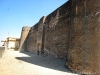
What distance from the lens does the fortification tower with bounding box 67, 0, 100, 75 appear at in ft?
27.2

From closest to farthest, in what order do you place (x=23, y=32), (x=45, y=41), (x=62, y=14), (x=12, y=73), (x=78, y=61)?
(x=12, y=73), (x=78, y=61), (x=62, y=14), (x=45, y=41), (x=23, y=32)

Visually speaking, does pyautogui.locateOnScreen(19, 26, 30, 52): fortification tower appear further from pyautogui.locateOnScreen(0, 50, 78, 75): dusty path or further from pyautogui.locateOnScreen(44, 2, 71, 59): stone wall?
pyautogui.locateOnScreen(0, 50, 78, 75): dusty path

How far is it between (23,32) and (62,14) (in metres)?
16.2

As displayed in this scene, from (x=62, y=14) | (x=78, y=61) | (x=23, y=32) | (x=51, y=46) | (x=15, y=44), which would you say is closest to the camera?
(x=78, y=61)

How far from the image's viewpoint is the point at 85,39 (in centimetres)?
881

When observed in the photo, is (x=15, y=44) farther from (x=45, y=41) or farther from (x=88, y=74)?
(x=88, y=74)

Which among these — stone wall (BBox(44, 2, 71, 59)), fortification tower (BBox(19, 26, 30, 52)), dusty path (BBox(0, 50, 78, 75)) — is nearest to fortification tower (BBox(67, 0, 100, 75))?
dusty path (BBox(0, 50, 78, 75))

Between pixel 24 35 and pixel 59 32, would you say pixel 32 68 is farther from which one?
pixel 24 35

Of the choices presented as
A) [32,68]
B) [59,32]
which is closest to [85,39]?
[32,68]

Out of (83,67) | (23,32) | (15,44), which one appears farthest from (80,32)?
(15,44)

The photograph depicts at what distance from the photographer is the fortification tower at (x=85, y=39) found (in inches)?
326

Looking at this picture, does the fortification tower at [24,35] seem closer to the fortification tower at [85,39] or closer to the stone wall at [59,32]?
the stone wall at [59,32]

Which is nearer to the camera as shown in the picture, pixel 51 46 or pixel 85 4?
pixel 85 4

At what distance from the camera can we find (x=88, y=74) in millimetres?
8180
